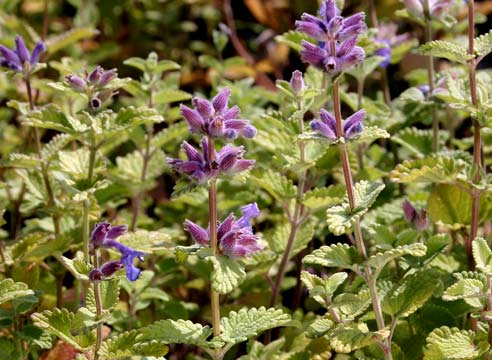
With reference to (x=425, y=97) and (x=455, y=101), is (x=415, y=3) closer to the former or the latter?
(x=425, y=97)

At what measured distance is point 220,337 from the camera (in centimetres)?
166

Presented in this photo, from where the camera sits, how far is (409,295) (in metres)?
1.84

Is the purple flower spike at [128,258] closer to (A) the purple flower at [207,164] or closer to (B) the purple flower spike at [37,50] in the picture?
(A) the purple flower at [207,164]

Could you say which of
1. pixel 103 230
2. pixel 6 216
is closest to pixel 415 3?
pixel 103 230

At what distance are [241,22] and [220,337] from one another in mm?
3319

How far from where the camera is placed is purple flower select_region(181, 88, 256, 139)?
63.7 inches

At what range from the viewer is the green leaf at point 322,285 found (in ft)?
5.55

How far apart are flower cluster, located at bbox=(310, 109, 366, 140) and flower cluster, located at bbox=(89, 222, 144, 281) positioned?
48 cm

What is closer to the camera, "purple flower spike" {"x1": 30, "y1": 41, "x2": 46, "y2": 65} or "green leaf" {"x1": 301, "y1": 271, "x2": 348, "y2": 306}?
"green leaf" {"x1": 301, "y1": 271, "x2": 348, "y2": 306}

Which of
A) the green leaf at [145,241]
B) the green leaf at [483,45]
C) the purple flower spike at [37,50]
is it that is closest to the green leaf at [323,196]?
the green leaf at [145,241]

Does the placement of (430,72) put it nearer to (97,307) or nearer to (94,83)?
(94,83)

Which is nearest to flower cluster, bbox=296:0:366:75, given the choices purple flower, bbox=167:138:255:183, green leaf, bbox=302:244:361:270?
purple flower, bbox=167:138:255:183

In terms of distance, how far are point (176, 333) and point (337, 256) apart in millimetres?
372

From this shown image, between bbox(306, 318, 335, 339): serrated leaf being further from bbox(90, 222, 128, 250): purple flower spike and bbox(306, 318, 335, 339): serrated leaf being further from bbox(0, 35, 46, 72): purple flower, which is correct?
bbox(0, 35, 46, 72): purple flower
